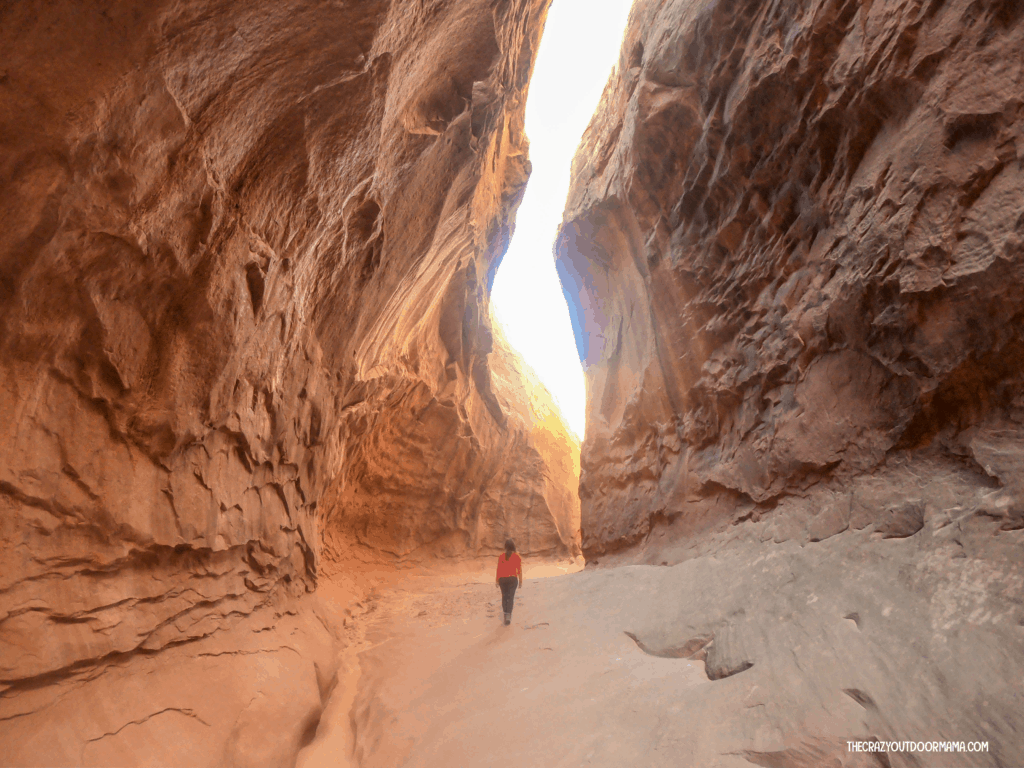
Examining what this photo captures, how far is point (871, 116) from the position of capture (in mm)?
5113

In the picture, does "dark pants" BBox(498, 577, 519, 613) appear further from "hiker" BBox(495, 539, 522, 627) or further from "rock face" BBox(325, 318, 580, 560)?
"rock face" BBox(325, 318, 580, 560)

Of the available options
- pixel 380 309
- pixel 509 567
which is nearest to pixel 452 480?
pixel 380 309

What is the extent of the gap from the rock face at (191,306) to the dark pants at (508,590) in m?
2.41

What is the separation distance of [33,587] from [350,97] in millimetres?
4935

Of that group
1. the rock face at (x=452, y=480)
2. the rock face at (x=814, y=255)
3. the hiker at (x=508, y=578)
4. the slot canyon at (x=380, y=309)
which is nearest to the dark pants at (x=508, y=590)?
the hiker at (x=508, y=578)

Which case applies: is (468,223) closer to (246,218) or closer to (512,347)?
(246,218)

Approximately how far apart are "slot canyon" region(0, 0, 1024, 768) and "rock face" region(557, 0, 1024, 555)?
4cm

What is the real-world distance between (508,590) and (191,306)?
519cm

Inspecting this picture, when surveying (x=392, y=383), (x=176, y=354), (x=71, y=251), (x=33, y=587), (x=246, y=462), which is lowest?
(x=33, y=587)

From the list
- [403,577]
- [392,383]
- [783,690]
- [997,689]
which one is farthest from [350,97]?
[403,577]

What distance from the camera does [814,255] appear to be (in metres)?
5.78

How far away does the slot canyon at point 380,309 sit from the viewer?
321 centimetres

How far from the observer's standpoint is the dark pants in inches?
277

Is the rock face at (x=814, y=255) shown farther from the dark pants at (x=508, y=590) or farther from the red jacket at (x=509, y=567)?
the dark pants at (x=508, y=590)
